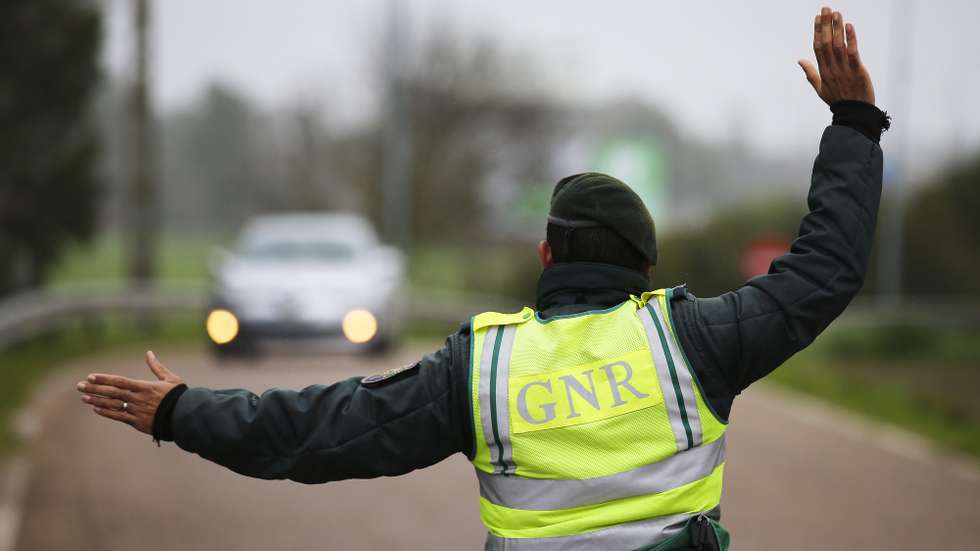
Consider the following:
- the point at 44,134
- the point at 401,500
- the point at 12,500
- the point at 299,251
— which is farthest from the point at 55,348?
the point at 401,500

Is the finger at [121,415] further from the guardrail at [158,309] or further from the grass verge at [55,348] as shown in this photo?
the guardrail at [158,309]

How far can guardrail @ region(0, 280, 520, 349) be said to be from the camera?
52.2ft

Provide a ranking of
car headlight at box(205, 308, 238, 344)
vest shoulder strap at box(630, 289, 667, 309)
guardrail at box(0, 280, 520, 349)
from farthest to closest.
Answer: guardrail at box(0, 280, 520, 349)
car headlight at box(205, 308, 238, 344)
vest shoulder strap at box(630, 289, 667, 309)

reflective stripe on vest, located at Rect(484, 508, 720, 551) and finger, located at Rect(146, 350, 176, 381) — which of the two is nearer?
reflective stripe on vest, located at Rect(484, 508, 720, 551)

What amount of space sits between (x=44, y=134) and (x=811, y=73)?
685 inches

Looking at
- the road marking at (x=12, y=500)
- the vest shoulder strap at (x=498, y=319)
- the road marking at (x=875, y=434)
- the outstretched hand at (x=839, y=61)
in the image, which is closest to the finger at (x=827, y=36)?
the outstretched hand at (x=839, y=61)

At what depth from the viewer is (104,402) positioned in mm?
2818

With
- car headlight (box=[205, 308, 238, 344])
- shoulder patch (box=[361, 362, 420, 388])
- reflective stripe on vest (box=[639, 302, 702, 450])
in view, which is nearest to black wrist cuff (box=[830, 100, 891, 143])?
reflective stripe on vest (box=[639, 302, 702, 450])

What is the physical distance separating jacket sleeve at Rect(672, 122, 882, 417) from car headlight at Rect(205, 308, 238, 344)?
479 inches

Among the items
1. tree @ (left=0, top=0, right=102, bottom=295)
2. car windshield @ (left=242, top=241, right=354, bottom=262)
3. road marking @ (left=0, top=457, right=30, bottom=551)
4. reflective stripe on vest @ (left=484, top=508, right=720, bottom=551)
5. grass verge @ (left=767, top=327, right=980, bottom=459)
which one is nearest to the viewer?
reflective stripe on vest @ (left=484, top=508, right=720, bottom=551)

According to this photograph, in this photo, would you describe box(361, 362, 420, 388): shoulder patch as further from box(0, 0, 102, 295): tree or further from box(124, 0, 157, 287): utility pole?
A: box(124, 0, 157, 287): utility pole

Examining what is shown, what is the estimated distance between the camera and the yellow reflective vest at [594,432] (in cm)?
260

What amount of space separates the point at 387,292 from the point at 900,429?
21.6 feet

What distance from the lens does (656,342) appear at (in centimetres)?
265
